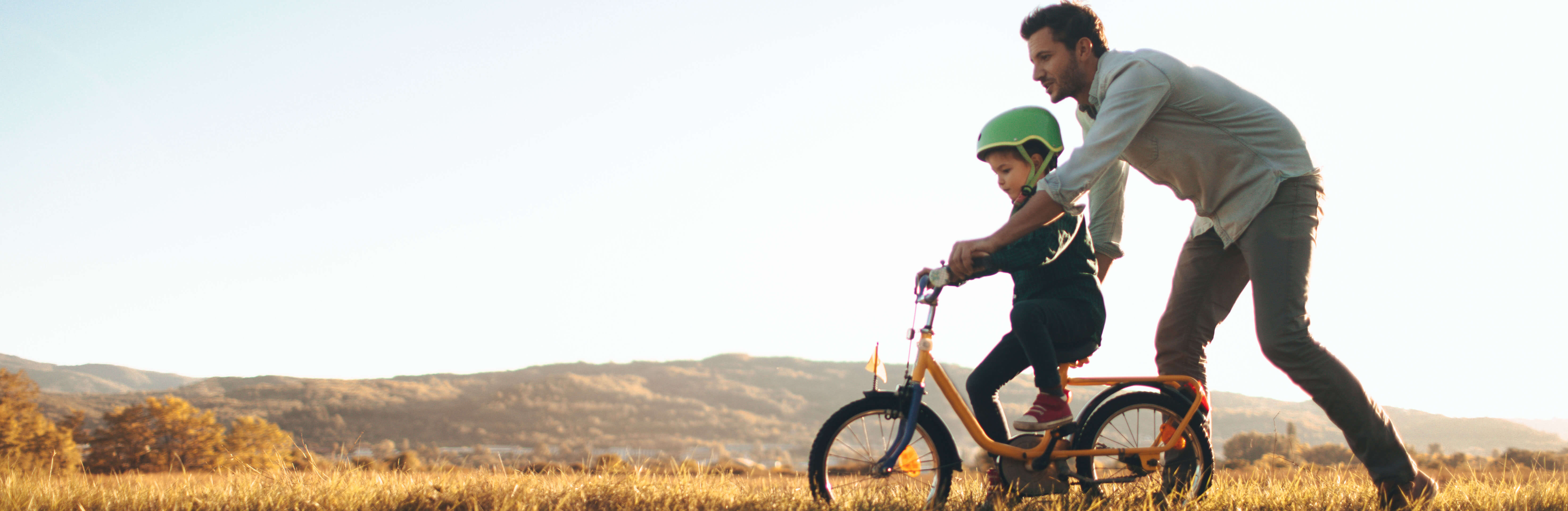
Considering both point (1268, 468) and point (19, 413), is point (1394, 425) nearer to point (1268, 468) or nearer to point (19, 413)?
point (1268, 468)

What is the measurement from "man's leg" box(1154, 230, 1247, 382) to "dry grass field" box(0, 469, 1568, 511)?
2.02ft

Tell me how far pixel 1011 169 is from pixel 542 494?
2251mm

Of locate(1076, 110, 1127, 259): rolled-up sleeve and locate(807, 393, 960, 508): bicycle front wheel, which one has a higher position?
locate(1076, 110, 1127, 259): rolled-up sleeve

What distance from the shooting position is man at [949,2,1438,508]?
3121 millimetres

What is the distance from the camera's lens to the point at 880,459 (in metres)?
3.08

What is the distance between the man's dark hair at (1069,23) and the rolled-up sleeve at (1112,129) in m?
0.25

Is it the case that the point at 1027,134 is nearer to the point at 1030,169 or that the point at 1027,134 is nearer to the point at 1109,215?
the point at 1030,169

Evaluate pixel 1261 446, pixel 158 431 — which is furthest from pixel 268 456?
pixel 158 431

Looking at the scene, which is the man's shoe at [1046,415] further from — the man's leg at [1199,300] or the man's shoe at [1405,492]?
the man's shoe at [1405,492]

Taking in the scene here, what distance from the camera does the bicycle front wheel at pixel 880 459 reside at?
2988mm

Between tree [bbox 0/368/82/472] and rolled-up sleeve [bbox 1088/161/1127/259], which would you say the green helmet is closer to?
rolled-up sleeve [bbox 1088/161/1127/259]

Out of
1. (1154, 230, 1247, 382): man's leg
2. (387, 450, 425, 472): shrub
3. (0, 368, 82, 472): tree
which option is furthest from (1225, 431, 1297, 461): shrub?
(0, 368, 82, 472): tree

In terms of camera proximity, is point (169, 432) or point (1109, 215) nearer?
point (1109, 215)

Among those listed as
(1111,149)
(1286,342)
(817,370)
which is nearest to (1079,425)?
(1286,342)
